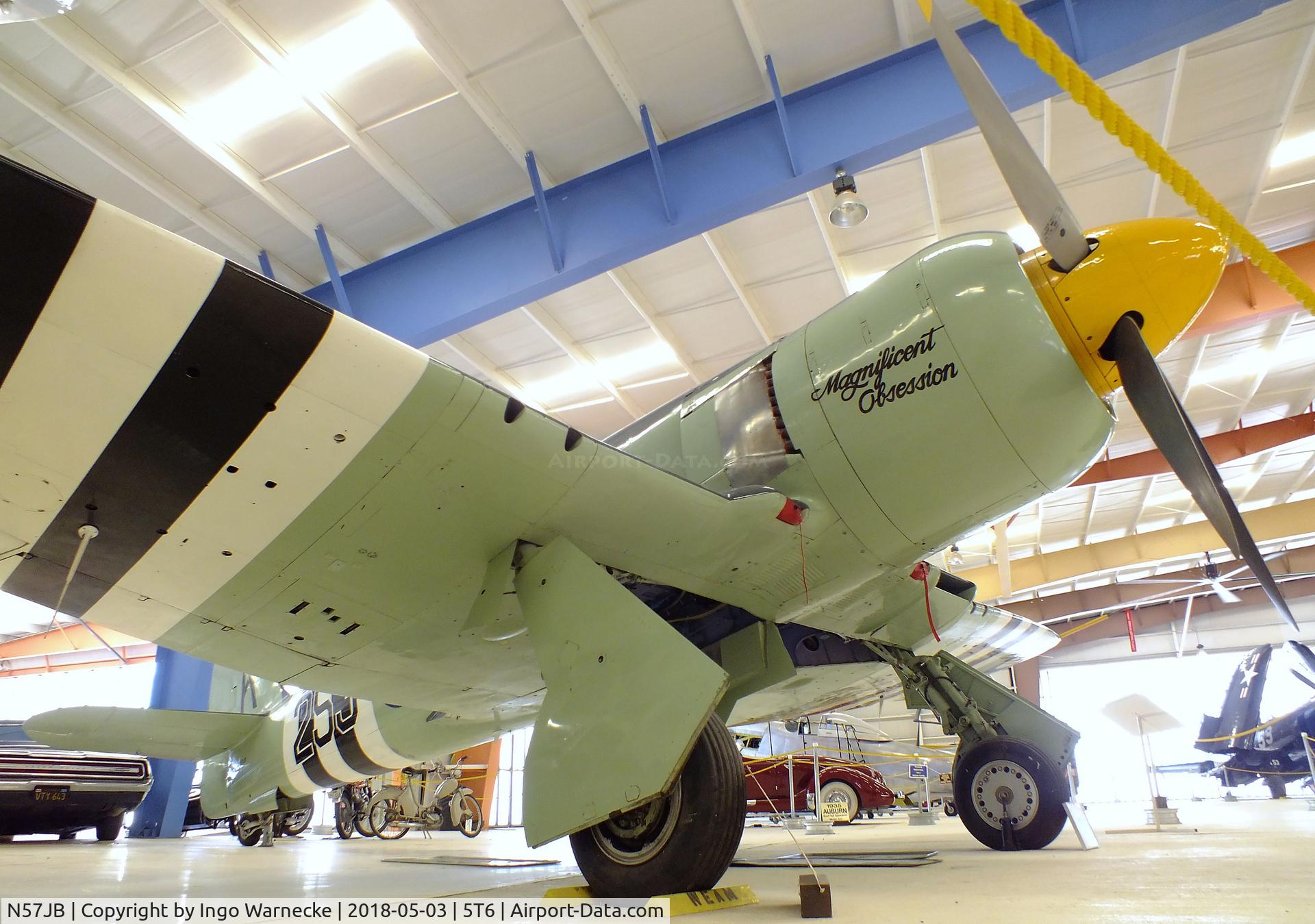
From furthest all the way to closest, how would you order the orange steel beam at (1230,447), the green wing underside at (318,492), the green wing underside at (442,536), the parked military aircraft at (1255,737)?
the parked military aircraft at (1255,737)
the orange steel beam at (1230,447)
the green wing underside at (442,536)
the green wing underside at (318,492)

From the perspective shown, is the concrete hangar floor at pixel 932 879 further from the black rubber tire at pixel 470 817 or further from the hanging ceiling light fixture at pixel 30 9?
the black rubber tire at pixel 470 817

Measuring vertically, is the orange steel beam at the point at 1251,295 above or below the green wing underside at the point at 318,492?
above

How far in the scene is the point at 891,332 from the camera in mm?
3215

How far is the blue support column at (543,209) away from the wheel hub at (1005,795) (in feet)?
19.7

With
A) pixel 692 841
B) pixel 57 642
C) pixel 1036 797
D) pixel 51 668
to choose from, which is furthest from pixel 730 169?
pixel 51 668

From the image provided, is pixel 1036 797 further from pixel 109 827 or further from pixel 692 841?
pixel 109 827

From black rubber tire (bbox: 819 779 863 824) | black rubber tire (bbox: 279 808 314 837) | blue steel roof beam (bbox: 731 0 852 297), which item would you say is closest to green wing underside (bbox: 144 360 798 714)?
blue steel roof beam (bbox: 731 0 852 297)

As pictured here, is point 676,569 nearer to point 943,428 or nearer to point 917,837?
point 943,428

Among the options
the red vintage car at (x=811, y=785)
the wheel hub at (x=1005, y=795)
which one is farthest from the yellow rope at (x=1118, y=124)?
the red vintage car at (x=811, y=785)

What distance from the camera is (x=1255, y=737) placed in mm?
19312

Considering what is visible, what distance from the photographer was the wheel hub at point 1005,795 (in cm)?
473

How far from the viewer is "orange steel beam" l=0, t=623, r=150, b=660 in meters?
26.2

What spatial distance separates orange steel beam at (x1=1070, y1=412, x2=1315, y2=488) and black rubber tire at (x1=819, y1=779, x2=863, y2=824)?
746cm

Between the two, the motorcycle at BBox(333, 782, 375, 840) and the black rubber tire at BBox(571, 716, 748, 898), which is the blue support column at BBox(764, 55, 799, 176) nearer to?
the black rubber tire at BBox(571, 716, 748, 898)
